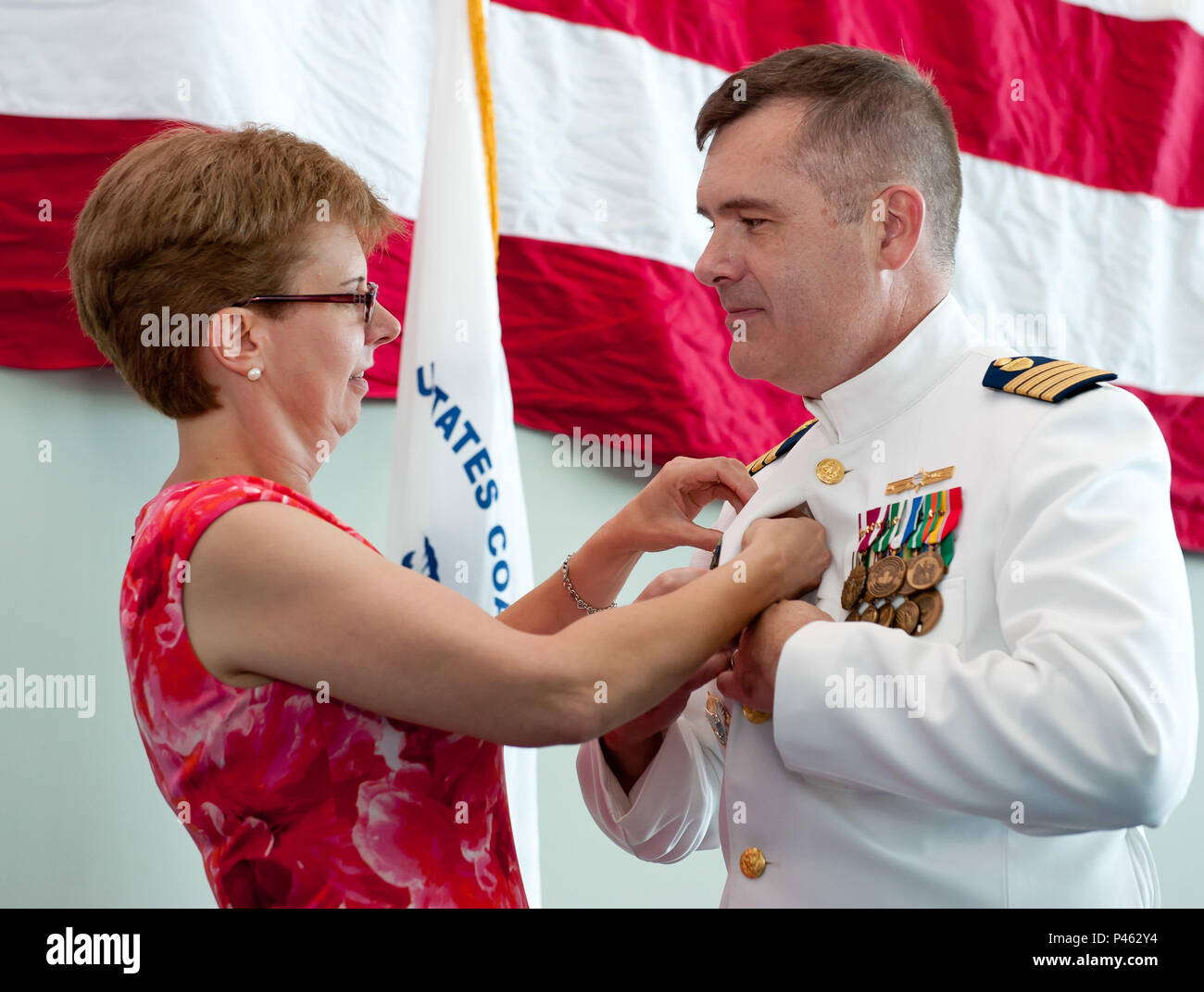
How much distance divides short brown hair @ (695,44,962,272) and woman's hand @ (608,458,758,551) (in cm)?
37

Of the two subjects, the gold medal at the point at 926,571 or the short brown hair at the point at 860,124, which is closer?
the gold medal at the point at 926,571

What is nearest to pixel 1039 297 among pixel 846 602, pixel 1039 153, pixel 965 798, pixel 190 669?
pixel 1039 153

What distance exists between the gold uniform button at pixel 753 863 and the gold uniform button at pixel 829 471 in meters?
0.40

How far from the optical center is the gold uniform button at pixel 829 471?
4.39ft

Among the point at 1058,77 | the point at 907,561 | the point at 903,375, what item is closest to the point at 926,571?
the point at 907,561

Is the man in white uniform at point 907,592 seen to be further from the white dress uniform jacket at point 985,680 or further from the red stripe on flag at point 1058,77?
the red stripe on flag at point 1058,77

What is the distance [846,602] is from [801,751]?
6.8 inches

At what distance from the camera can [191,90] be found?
1.91 metres

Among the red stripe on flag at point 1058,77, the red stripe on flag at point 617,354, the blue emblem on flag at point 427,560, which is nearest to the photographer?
the blue emblem on flag at point 427,560

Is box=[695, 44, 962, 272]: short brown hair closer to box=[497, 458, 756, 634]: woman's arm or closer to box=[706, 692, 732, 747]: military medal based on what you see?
box=[497, 458, 756, 634]: woman's arm

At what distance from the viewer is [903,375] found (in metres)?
1.33

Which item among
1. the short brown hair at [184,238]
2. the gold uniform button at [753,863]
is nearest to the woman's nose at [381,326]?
the short brown hair at [184,238]

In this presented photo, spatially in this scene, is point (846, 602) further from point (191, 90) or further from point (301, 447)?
point (191, 90)

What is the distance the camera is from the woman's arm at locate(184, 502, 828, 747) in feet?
3.50
